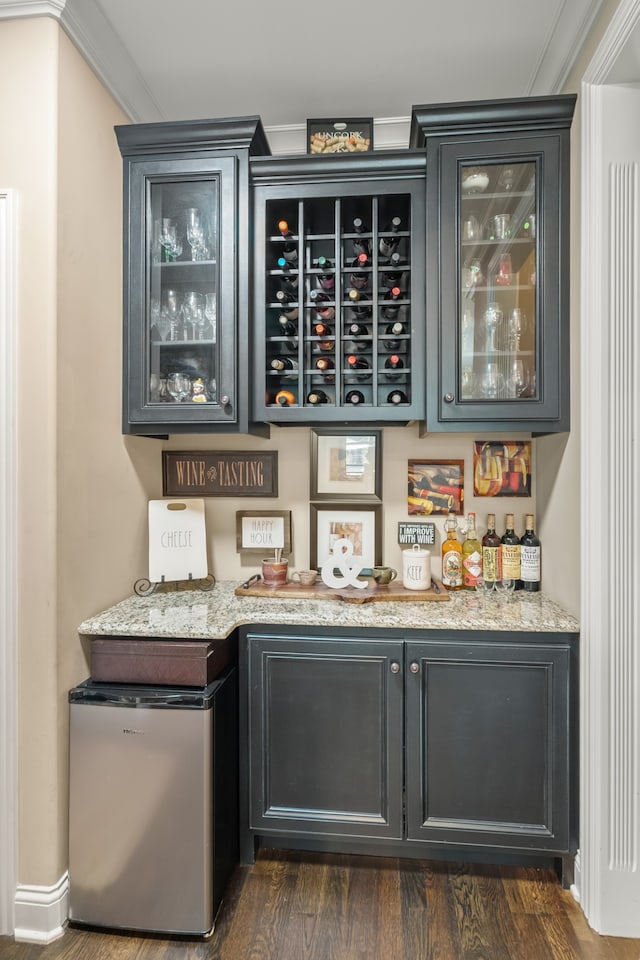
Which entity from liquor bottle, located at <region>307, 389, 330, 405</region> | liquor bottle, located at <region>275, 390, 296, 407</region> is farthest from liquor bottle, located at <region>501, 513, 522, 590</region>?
liquor bottle, located at <region>275, 390, 296, 407</region>

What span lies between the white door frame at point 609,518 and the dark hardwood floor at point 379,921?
0.15 metres

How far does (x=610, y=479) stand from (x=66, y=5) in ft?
7.14

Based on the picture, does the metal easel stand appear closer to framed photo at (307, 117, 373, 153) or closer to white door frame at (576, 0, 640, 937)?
white door frame at (576, 0, 640, 937)

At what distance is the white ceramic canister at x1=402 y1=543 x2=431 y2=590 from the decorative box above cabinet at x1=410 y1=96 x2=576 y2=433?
512 mm

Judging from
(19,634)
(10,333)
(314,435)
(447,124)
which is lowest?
(19,634)

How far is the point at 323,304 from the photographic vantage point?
1969 mm

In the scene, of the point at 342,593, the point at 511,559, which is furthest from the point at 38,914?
the point at 511,559

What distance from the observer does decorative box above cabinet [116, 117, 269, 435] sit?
75.6 inches

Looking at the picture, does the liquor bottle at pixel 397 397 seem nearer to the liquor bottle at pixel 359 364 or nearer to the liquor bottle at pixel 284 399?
the liquor bottle at pixel 359 364

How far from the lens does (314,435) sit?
2.31m

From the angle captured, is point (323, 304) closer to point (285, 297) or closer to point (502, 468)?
point (285, 297)

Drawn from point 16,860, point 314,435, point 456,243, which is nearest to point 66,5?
point 456,243

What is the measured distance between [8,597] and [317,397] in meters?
1.21

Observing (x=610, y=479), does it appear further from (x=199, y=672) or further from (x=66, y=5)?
(x=66, y=5)
